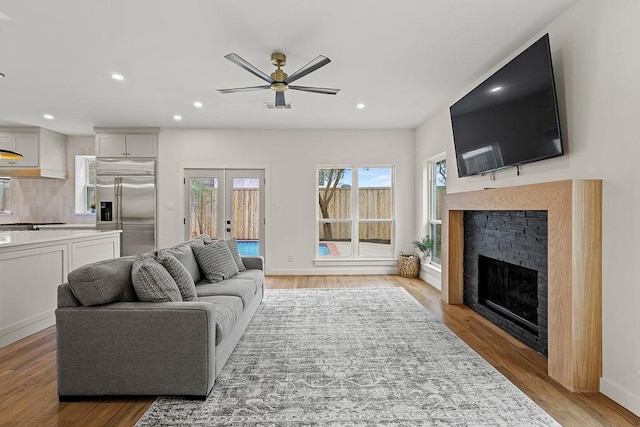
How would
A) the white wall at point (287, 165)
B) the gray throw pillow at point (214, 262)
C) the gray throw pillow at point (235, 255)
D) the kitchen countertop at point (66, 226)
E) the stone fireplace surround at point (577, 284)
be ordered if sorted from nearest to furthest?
the stone fireplace surround at point (577, 284) → the gray throw pillow at point (214, 262) → the gray throw pillow at point (235, 255) → the kitchen countertop at point (66, 226) → the white wall at point (287, 165)

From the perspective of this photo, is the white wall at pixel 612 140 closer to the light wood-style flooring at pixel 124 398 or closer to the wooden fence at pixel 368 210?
the light wood-style flooring at pixel 124 398

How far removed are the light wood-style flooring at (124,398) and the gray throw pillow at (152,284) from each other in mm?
604

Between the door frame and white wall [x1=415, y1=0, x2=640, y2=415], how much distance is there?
15.1ft

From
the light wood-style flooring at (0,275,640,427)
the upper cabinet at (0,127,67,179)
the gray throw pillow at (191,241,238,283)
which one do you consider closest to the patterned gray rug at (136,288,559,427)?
the light wood-style flooring at (0,275,640,427)

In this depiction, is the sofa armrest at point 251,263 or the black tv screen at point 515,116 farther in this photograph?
the sofa armrest at point 251,263

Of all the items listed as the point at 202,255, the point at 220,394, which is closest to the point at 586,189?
the point at 220,394

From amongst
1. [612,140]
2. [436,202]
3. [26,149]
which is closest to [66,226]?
[26,149]

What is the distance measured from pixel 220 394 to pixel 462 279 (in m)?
3.26

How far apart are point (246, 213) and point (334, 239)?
1637 mm

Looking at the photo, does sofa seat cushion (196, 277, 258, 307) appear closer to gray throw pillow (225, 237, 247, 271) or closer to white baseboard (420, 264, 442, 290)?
gray throw pillow (225, 237, 247, 271)

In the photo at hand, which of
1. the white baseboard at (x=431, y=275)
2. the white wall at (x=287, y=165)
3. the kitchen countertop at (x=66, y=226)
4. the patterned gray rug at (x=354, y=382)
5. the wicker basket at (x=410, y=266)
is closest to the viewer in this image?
the patterned gray rug at (x=354, y=382)

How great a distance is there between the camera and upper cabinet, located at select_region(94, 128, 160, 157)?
620 centimetres

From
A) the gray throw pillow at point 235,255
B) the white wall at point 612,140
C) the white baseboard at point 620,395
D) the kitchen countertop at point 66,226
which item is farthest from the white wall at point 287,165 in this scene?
the white baseboard at point 620,395

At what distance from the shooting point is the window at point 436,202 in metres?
5.54
